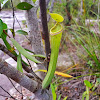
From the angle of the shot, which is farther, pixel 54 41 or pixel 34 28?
pixel 34 28

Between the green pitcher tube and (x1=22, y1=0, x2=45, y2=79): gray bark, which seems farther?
(x1=22, y1=0, x2=45, y2=79): gray bark

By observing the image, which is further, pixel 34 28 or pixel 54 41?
pixel 34 28

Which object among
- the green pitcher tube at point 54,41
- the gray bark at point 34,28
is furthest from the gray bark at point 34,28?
the green pitcher tube at point 54,41

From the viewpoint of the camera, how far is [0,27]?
28cm

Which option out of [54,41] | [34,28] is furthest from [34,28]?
[54,41]

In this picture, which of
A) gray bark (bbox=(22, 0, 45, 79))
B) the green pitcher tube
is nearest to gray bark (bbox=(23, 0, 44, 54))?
gray bark (bbox=(22, 0, 45, 79))

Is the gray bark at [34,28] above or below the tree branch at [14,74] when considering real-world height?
above

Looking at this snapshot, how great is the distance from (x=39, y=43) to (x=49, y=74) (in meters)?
0.17

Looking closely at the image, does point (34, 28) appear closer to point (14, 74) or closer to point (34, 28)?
point (34, 28)

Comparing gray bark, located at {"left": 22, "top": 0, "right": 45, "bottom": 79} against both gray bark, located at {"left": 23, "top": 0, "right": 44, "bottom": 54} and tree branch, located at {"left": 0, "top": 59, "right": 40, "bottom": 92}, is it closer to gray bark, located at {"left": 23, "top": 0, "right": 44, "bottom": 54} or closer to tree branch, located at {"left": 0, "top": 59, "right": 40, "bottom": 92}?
gray bark, located at {"left": 23, "top": 0, "right": 44, "bottom": 54}

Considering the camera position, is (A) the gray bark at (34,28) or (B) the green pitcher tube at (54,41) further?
(A) the gray bark at (34,28)

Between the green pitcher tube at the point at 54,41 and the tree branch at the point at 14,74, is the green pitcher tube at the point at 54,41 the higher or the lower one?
the higher one

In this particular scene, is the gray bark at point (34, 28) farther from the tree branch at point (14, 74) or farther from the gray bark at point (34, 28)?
the tree branch at point (14, 74)

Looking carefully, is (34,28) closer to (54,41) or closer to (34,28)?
(34,28)
